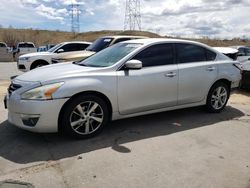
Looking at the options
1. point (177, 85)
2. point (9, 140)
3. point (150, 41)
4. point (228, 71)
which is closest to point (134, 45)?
point (150, 41)

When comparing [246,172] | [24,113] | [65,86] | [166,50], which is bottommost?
[246,172]

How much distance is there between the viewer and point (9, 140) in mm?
5016

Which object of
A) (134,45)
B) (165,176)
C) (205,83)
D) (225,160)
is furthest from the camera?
(205,83)

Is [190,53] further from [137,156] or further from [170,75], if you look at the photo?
[137,156]

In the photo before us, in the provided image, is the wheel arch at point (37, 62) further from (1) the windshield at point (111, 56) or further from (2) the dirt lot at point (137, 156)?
(1) the windshield at point (111, 56)

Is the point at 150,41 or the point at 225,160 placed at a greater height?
the point at 150,41

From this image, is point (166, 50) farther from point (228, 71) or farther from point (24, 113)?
point (24, 113)

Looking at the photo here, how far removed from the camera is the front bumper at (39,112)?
4637 millimetres

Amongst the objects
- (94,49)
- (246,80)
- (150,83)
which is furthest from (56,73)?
(246,80)

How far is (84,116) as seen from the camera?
5020 mm

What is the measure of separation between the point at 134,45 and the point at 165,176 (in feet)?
9.22

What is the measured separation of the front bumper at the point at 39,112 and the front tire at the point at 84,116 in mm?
137

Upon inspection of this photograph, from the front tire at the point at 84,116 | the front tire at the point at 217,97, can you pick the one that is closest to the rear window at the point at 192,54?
the front tire at the point at 217,97

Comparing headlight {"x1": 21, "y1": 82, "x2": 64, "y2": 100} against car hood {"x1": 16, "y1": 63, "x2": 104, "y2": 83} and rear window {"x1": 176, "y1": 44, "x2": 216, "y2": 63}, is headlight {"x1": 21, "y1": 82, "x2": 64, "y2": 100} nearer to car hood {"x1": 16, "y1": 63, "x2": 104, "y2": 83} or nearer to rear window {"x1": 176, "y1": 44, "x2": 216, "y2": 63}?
car hood {"x1": 16, "y1": 63, "x2": 104, "y2": 83}
